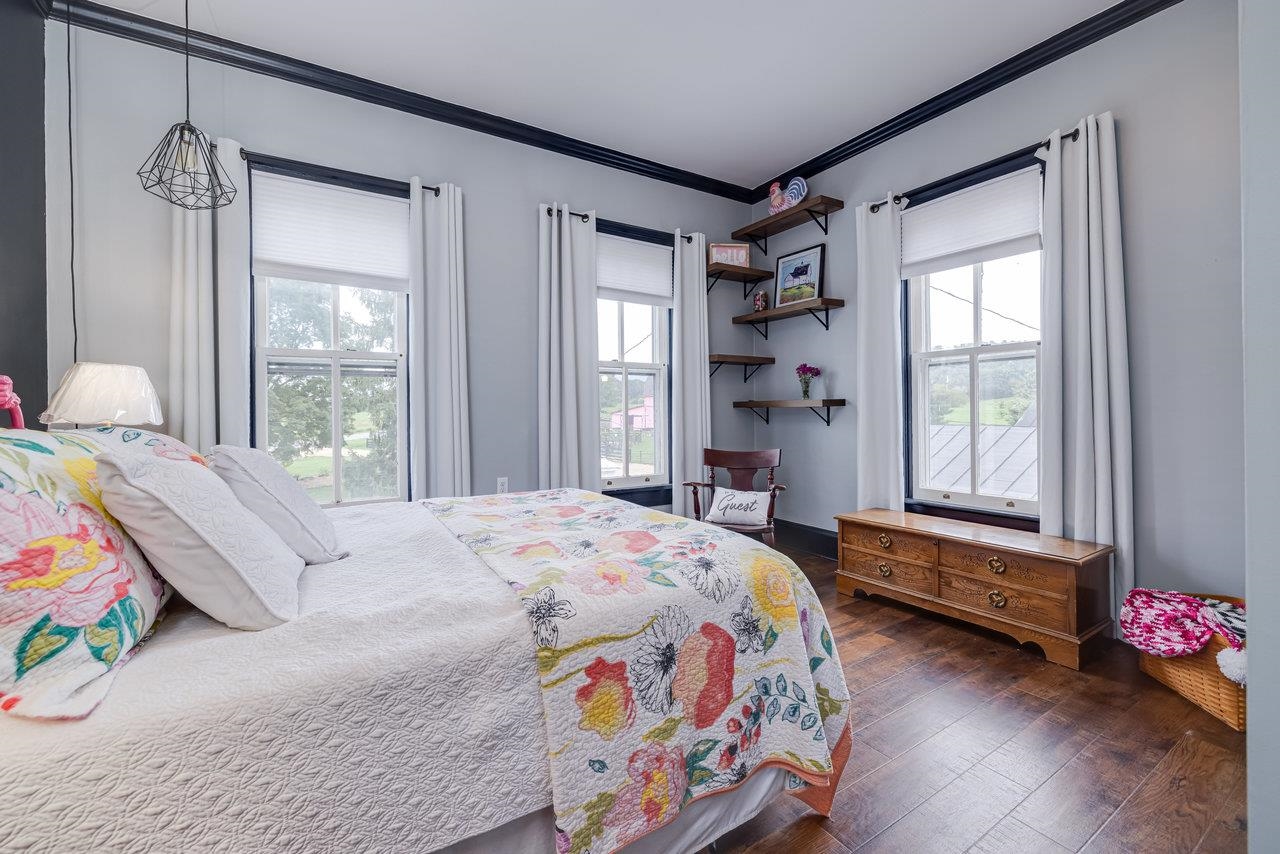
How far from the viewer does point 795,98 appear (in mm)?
3150

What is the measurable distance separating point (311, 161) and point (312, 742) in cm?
304

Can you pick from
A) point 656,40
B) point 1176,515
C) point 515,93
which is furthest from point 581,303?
point 1176,515

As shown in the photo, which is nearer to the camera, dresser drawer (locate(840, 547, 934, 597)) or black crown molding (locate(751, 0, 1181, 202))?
black crown molding (locate(751, 0, 1181, 202))

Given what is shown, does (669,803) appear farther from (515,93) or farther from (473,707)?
(515,93)

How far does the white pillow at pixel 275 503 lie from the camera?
4.52ft

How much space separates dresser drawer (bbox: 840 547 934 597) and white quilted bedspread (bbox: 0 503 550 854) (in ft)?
8.19

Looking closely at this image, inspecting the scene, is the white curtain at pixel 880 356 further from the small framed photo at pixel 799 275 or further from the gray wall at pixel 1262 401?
the gray wall at pixel 1262 401

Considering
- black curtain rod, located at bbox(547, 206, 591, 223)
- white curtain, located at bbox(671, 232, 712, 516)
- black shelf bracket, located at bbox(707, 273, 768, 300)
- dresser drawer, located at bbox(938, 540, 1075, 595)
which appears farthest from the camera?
black shelf bracket, located at bbox(707, 273, 768, 300)

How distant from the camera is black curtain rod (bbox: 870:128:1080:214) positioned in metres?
2.78

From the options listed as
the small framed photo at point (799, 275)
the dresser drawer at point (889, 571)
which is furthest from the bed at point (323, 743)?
the small framed photo at point (799, 275)

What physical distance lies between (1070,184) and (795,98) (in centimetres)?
151

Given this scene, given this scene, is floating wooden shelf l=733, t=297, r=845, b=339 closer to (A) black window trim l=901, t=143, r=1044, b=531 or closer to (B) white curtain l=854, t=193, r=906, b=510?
(B) white curtain l=854, t=193, r=906, b=510

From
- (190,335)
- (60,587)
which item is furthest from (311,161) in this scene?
(60,587)

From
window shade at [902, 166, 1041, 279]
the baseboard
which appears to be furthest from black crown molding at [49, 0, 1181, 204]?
the baseboard
